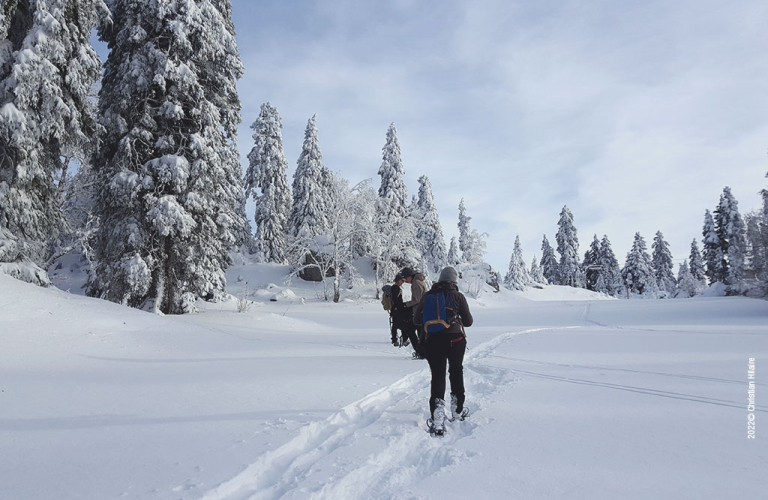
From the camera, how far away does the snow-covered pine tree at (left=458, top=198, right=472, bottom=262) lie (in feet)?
183

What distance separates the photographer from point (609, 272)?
76.9 metres

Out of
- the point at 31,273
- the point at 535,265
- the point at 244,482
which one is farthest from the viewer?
the point at 535,265

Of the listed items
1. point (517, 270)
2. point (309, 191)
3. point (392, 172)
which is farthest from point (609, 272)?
point (309, 191)

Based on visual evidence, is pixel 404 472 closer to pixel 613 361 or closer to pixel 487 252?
pixel 613 361

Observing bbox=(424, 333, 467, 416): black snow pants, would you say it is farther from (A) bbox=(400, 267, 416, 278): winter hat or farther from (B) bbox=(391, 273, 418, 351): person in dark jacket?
(B) bbox=(391, 273, 418, 351): person in dark jacket

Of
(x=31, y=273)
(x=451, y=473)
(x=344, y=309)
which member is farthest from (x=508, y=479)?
(x=344, y=309)

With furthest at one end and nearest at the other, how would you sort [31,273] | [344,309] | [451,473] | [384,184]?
[384,184] → [344,309] → [31,273] → [451,473]

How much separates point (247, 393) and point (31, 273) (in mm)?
10062

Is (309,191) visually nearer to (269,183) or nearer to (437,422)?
(269,183)

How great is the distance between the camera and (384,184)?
153ft

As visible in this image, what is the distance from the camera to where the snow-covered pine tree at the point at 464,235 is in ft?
183

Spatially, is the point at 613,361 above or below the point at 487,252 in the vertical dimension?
below

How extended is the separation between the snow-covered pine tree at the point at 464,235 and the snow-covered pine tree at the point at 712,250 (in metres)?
31.5

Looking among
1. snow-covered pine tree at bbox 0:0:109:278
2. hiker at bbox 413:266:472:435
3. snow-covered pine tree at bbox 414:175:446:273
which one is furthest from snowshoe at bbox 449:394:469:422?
snow-covered pine tree at bbox 414:175:446:273
